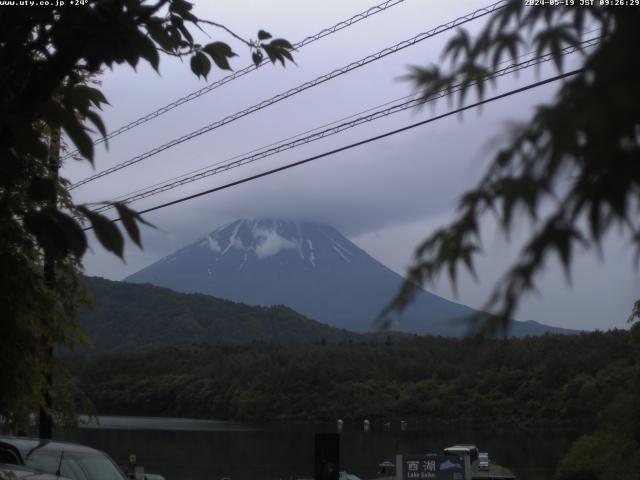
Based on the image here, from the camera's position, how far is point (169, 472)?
52344mm

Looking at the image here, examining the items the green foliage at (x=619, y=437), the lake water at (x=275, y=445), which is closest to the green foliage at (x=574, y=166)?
the green foliage at (x=619, y=437)

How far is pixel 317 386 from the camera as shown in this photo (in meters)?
107

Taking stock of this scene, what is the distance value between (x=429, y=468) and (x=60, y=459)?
749 inches

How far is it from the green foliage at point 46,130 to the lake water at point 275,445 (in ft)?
148

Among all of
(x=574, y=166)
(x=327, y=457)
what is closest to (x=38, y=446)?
(x=327, y=457)

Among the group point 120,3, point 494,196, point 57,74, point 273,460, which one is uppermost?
point 120,3

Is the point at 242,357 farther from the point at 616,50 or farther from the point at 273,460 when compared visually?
the point at 616,50

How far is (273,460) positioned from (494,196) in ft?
224

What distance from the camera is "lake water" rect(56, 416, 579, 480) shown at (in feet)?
192

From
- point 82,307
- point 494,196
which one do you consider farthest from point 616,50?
point 82,307

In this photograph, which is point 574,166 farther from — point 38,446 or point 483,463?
point 483,463

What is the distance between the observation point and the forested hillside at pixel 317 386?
76.9 metres

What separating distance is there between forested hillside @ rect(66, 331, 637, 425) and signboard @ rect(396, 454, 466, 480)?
40.6 m

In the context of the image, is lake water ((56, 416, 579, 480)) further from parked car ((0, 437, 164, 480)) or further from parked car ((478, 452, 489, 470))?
parked car ((0, 437, 164, 480))
